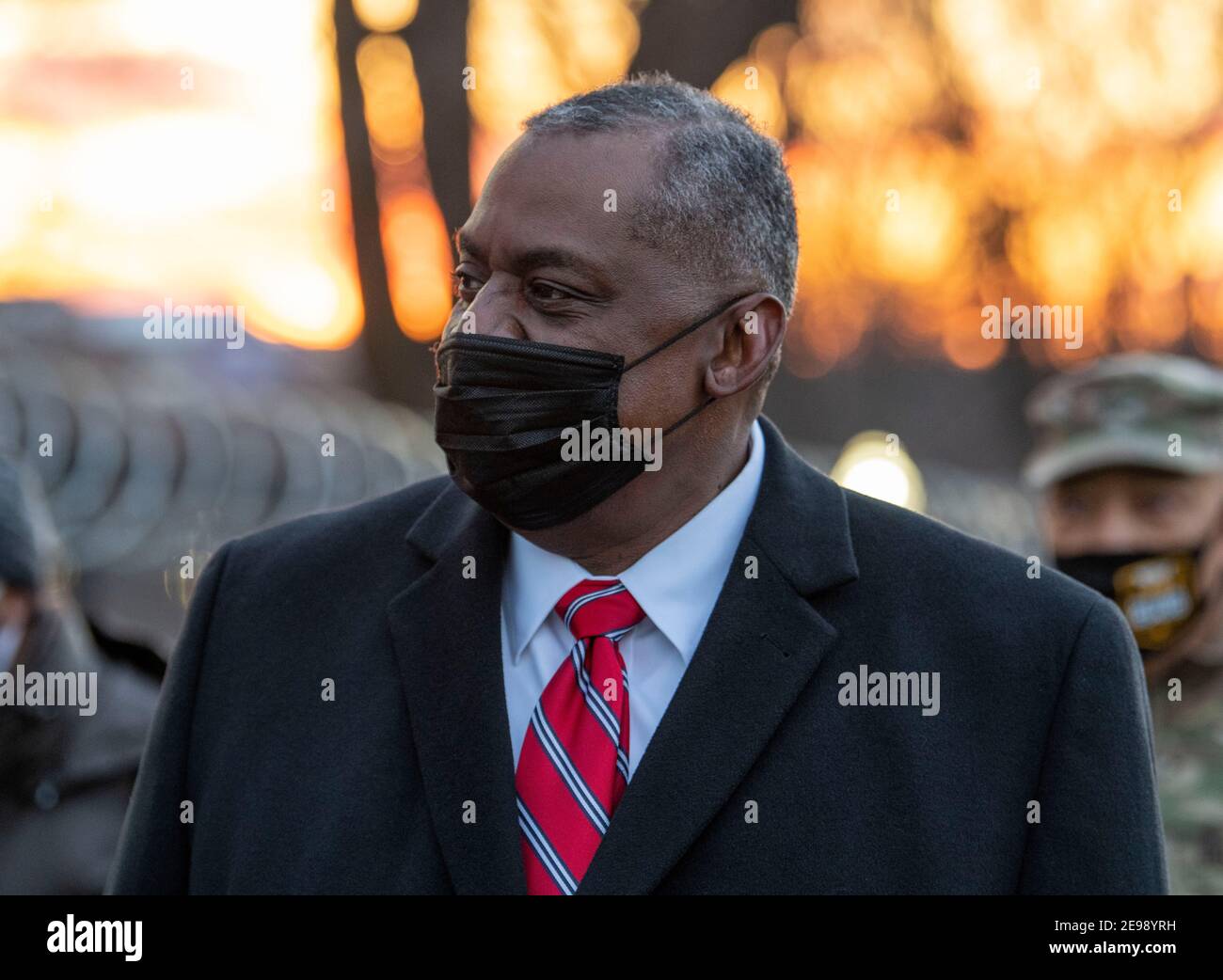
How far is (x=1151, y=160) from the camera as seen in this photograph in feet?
51.6

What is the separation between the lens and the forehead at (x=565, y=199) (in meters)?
2.52

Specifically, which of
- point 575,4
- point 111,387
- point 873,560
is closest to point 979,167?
point 575,4

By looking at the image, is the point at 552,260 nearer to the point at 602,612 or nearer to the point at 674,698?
the point at 602,612

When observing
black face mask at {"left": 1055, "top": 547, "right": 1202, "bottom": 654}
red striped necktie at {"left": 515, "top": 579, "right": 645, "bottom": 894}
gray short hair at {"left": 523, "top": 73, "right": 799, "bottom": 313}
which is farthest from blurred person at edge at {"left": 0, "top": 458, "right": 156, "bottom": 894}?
black face mask at {"left": 1055, "top": 547, "right": 1202, "bottom": 654}

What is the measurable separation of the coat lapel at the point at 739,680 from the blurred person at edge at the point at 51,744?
217cm

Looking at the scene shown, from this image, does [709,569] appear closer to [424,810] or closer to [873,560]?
[873,560]

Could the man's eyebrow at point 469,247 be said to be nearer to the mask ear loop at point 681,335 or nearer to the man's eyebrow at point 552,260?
the man's eyebrow at point 552,260

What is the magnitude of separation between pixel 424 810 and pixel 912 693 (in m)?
0.79

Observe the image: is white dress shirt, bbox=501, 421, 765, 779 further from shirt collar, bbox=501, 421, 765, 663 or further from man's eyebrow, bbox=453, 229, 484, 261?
man's eyebrow, bbox=453, 229, 484, 261

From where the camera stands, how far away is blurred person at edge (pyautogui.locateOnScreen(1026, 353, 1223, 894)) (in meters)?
4.11

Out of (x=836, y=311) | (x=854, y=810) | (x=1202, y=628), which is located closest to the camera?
(x=854, y=810)

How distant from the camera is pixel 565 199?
253 cm

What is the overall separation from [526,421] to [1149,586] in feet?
8.30

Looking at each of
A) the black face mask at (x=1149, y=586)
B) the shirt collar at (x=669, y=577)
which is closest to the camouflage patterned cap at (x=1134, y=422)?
the black face mask at (x=1149, y=586)
